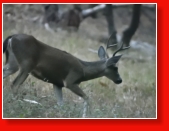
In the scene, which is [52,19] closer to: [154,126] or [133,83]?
[133,83]

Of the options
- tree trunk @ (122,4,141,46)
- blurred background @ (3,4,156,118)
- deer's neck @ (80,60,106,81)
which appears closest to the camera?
blurred background @ (3,4,156,118)

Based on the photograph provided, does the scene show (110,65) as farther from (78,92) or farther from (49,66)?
(49,66)

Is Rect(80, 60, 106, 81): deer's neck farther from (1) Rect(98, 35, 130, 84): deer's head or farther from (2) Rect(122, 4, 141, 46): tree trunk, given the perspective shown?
(2) Rect(122, 4, 141, 46): tree trunk

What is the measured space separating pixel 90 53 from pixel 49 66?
218 centimetres

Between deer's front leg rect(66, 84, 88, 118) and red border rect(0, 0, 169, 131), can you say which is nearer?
red border rect(0, 0, 169, 131)

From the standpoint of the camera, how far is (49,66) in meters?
5.84

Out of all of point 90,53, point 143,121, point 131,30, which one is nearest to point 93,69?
point 143,121

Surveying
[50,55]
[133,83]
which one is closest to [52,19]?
[133,83]

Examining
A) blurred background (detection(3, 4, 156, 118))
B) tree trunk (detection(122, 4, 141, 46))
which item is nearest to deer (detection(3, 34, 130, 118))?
blurred background (detection(3, 4, 156, 118))

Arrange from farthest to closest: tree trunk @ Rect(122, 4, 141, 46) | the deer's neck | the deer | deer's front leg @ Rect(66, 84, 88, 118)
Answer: tree trunk @ Rect(122, 4, 141, 46) → the deer's neck → deer's front leg @ Rect(66, 84, 88, 118) → the deer

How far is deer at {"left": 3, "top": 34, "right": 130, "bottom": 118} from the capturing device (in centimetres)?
563

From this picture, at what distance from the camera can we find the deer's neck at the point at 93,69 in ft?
20.2

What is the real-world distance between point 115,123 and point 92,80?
1233 mm

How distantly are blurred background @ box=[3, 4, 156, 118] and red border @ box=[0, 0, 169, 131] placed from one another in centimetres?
8
